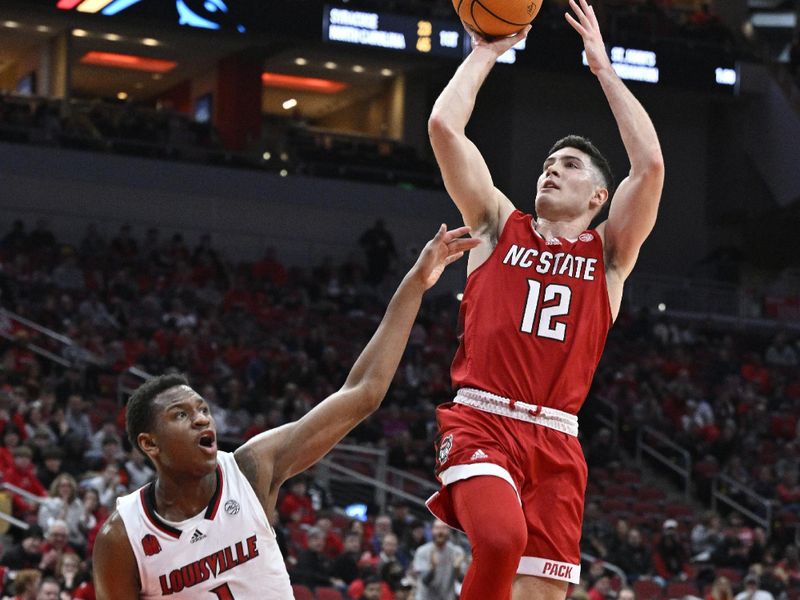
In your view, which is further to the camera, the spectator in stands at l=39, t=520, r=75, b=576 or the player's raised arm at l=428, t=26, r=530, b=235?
the spectator in stands at l=39, t=520, r=75, b=576

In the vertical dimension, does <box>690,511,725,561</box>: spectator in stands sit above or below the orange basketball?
below

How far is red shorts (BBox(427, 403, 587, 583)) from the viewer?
556 centimetres

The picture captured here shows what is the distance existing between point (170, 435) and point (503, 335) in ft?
5.45

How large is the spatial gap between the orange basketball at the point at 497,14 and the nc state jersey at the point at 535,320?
849mm

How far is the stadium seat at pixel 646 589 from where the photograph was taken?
15.3 metres

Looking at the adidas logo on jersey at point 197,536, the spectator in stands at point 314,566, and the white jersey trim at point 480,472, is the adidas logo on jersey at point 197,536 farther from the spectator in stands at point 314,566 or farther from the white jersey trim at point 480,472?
the spectator in stands at point 314,566

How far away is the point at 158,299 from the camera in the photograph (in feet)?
69.8

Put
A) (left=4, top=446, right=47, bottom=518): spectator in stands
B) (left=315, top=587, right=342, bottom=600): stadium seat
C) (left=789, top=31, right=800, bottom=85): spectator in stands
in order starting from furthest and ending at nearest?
(left=789, top=31, right=800, bottom=85): spectator in stands, (left=4, top=446, right=47, bottom=518): spectator in stands, (left=315, top=587, right=342, bottom=600): stadium seat

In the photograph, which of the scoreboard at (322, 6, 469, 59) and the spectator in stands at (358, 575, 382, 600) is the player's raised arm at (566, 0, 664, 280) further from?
the scoreboard at (322, 6, 469, 59)

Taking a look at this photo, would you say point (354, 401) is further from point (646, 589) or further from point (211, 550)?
point (646, 589)

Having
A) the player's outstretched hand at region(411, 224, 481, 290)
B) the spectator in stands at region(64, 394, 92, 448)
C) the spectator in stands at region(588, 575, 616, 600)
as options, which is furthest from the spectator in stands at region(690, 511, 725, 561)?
the player's outstretched hand at region(411, 224, 481, 290)

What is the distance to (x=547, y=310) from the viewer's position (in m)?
5.73

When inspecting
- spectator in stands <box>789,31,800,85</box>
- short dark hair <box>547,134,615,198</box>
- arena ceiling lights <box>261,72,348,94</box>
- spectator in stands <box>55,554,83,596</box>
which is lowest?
spectator in stands <box>55,554,83,596</box>

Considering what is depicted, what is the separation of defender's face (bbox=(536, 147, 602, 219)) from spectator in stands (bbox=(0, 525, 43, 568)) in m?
7.12
